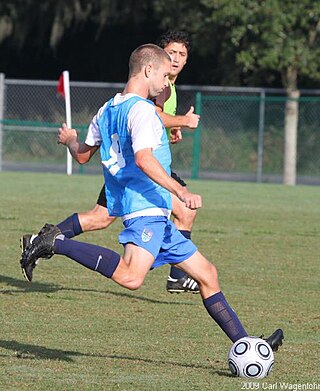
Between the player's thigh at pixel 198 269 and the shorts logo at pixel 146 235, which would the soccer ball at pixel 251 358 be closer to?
the player's thigh at pixel 198 269

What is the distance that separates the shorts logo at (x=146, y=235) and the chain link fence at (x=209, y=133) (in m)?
20.3

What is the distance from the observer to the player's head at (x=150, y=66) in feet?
20.2

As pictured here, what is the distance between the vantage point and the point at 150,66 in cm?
616

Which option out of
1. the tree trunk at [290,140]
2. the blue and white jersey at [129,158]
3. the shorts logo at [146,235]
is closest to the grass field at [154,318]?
the shorts logo at [146,235]

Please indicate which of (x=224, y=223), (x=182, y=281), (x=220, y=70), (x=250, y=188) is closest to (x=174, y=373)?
(x=182, y=281)

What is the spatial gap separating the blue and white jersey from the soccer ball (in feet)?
2.84

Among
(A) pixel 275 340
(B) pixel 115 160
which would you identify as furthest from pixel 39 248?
(A) pixel 275 340

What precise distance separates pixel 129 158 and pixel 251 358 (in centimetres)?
133

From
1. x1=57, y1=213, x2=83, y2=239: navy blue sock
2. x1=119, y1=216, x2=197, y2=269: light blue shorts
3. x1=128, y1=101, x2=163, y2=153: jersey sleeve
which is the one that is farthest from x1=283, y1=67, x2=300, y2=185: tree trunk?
x1=128, y1=101, x2=163, y2=153: jersey sleeve

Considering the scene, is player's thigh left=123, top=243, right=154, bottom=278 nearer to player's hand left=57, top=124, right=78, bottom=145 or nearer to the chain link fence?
player's hand left=57, top=124, right=78, bottom=145

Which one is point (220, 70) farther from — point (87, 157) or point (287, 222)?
point (87, 157)

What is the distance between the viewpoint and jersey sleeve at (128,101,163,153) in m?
5.93

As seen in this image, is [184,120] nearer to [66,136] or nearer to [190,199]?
[66,136]

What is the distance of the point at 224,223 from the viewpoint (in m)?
15.0
